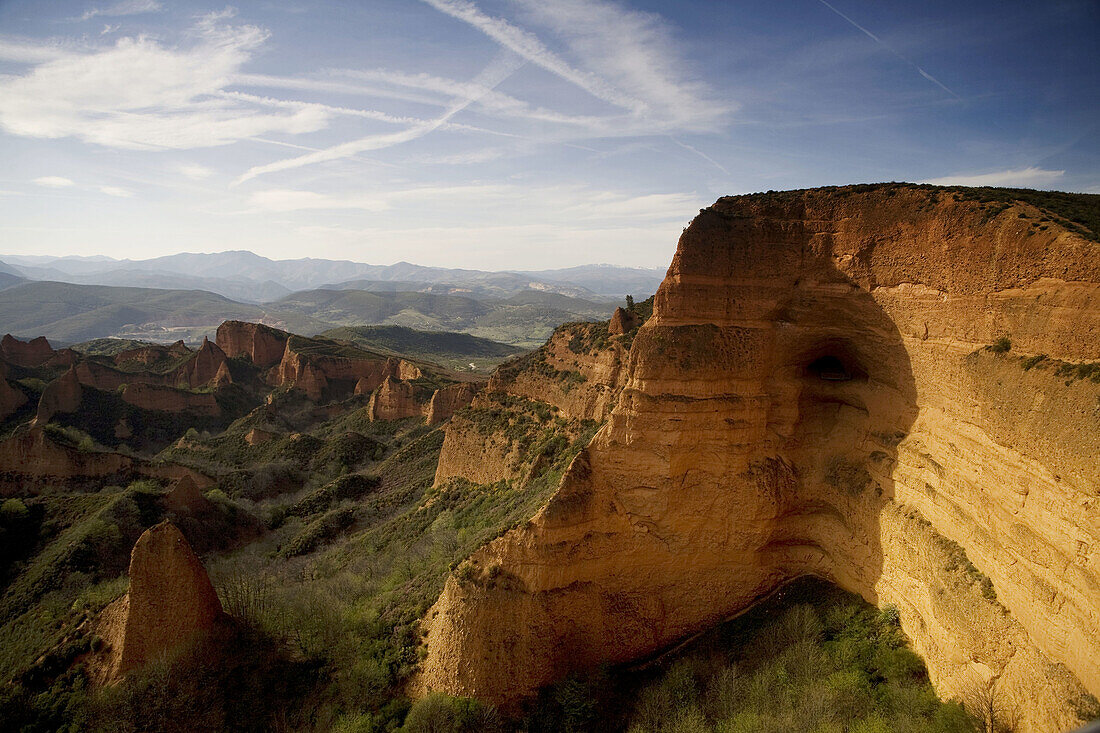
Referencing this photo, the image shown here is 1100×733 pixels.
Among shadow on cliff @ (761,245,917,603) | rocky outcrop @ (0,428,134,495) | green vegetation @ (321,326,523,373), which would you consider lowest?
green vegetation @ (321,326,523,373)

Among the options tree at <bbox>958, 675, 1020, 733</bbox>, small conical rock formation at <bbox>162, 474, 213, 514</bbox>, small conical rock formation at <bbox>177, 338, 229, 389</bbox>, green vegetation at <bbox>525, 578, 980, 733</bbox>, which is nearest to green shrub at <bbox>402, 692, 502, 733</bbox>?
green vegetation at <bbox>525, 578, 980, 733</bbox>

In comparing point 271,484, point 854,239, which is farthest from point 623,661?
point 271,484

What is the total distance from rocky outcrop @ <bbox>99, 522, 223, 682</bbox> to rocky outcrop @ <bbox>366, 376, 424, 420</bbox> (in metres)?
38.7

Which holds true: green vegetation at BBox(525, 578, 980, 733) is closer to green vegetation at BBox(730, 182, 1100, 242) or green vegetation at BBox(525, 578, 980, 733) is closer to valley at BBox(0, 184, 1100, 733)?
valley at BBox(0, 184, 1100, 733)

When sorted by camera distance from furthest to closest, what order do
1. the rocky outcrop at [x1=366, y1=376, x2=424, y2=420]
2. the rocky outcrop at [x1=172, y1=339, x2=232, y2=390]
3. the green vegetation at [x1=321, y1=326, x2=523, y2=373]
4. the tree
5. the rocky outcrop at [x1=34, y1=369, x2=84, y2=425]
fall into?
the green vegetation at [x1=321, y1=326, x2=523, y2=373]
the rocky outcrop at [x1=172, y1=339, x2=232, y2=390]
the rocky outcrop at [x1=366, y1=376, x2=424, y2=420]
the rocky outcrop at [x1=34, y1=369, x2=84, y2=425]
the tree

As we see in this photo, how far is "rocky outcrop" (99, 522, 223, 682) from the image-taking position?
666 inches

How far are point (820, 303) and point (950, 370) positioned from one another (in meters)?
4.26

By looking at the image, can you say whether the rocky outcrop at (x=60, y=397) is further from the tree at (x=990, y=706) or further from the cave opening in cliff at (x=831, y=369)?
the tree at (x=990, y=706)

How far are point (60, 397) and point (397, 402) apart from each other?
3294 centimetres

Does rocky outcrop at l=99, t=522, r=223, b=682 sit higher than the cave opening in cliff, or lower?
lower

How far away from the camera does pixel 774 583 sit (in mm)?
17922

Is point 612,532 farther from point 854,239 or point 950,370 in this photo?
point 854,239

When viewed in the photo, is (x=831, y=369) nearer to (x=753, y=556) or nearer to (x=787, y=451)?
(x=787, y=451)

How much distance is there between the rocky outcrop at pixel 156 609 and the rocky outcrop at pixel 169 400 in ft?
167
